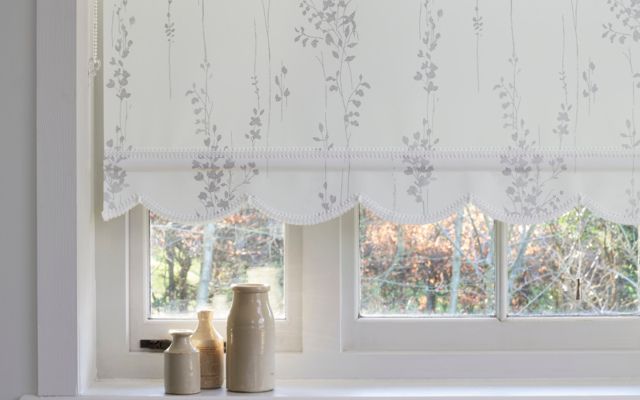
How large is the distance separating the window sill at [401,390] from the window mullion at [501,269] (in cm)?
18

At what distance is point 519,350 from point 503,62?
0.68 m

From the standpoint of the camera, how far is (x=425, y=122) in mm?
1981

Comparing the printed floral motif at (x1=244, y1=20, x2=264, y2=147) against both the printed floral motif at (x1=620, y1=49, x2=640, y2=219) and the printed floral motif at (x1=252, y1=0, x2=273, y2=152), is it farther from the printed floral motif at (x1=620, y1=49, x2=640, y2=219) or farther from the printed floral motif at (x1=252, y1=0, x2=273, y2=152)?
the printed floral motif at (x1=620, y1=49, x2=640, y2=219)

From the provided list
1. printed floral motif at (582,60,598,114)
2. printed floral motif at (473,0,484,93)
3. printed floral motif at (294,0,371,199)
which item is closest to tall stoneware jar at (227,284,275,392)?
printed floral motif at (294,0,371,199)

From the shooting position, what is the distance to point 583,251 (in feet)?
6.90

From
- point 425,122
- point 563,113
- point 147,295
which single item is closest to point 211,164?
point 147,295

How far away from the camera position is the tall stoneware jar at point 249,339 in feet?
6.27

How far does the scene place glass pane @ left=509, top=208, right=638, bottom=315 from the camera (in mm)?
2102

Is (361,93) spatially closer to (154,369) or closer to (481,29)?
(481,29)

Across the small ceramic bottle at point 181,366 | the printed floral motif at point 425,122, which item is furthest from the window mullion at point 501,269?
the small ceramic bottle at point 181,366

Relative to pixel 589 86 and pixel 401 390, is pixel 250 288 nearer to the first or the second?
pixel 401 390

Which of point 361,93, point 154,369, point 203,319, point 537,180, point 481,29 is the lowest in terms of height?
point 154,369
